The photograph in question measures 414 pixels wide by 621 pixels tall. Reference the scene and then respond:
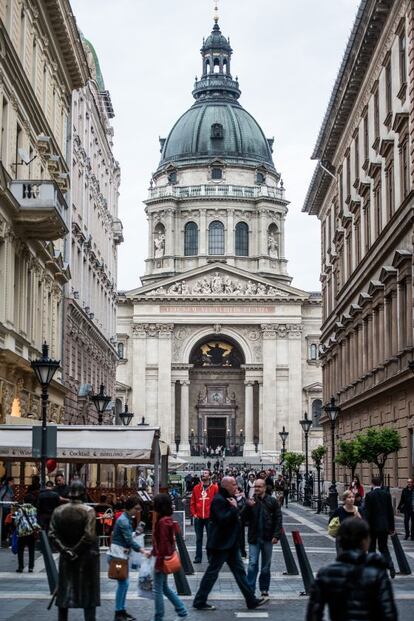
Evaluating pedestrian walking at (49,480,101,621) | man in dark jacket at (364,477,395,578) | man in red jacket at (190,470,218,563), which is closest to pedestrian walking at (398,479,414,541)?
man in red jacket at (190,470,218,563)

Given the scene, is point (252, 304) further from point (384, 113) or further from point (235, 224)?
point (384, 113)

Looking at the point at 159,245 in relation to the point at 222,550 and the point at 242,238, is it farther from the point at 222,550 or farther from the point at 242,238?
the point at 222,550

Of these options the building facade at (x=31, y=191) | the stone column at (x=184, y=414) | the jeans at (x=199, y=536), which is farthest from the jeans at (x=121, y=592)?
the stone column at (x=184, y=414)

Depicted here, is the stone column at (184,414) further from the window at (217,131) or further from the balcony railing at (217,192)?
the window at (217,131)

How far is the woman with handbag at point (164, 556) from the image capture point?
1294 cm

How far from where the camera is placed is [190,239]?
4587 inches

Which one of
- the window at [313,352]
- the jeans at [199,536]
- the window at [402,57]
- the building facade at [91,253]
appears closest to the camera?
the jeans at [199,536]

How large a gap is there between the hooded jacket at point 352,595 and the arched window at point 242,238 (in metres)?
109

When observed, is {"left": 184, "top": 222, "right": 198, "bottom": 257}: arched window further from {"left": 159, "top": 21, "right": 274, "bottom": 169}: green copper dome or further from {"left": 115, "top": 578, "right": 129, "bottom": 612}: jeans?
{"left": 115, "top": 578, "right": 129, "bottom": 612}: jeans

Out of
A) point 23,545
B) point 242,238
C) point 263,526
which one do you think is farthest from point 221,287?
point 263,526

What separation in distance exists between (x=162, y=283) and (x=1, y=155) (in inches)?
3005

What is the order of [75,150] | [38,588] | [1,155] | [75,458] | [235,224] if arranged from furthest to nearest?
1. [235,224]
2. [75,150]
3. [1,155]
4. [75,458]
5. [38,588]

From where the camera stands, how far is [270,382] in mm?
103312

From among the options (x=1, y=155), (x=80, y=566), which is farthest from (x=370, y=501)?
(x=1, y=155)
